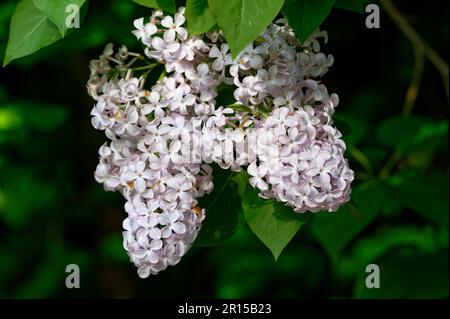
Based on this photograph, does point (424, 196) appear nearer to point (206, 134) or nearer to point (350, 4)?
point (350, 4)

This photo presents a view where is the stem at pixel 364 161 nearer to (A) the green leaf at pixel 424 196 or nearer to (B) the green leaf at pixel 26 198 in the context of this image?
(A) the green leaf at pixel 424 196

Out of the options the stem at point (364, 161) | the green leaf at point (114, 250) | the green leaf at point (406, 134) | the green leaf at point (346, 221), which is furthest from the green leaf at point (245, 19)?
the green leaf at point (114, 250)

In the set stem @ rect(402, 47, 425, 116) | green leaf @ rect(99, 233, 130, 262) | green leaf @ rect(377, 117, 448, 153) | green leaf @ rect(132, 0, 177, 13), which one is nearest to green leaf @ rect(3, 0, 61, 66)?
green leaf @ rect(132, 0, 177, 13)

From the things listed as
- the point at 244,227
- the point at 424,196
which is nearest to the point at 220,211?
the point at 424,196

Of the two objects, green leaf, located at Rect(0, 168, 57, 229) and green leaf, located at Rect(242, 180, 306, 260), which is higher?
green leaf, located at Rect(242, 180, 306, 260)

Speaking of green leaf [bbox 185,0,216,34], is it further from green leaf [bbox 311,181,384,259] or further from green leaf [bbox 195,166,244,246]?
green leaf [bbox 311,181,384,259]
